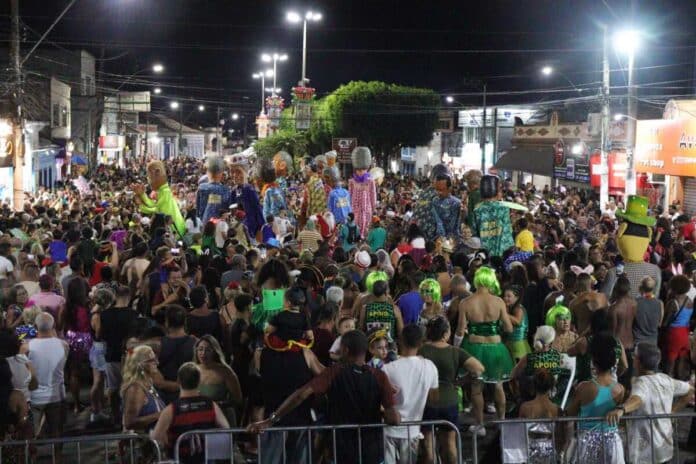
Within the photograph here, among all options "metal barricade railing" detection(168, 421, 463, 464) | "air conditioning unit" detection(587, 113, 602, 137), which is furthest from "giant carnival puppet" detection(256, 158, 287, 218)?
"air conditioning unit" detection(587, 113, 602, 137)

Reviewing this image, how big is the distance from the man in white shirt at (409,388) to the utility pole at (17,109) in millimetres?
15721

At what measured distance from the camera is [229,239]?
12.6 metres

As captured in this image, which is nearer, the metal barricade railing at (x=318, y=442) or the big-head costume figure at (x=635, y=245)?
the metal barricade railing at (x=318, y=442)

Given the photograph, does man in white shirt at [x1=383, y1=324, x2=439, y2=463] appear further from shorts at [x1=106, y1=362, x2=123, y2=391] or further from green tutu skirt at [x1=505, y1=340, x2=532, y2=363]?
shorts at [x1=106, y1=362, x2=123, y2=391]

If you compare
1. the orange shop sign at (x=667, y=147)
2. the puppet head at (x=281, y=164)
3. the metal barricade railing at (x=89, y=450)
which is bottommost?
the metal barricade railing at (x=89, y=450)

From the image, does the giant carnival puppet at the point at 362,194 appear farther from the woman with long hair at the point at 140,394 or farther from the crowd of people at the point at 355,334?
the woman with long hair at the point at 140,394

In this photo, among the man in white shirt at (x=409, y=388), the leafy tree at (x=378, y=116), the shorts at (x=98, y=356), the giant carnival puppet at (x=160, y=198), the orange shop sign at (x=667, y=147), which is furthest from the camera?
the leafy tree at (x=378, y=116)

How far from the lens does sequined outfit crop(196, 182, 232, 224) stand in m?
16.1

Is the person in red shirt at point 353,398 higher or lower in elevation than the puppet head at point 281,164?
lower

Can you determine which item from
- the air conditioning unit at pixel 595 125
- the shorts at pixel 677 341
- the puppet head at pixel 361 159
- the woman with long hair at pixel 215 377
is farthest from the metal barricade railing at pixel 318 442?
the air conditioning unit at pixel 595 125

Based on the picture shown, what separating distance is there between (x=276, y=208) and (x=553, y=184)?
28.2m

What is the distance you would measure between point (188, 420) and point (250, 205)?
1047 cm

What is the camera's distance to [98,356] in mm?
8492

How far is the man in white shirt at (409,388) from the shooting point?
6.07m
